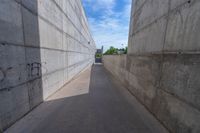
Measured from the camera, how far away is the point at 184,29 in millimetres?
2057

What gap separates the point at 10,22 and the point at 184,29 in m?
3.32

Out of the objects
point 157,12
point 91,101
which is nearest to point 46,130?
point 91,101

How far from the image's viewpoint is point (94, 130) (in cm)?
230

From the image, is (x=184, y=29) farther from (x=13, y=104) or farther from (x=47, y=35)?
(x=47, y=35)

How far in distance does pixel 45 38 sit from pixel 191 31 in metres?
3.84

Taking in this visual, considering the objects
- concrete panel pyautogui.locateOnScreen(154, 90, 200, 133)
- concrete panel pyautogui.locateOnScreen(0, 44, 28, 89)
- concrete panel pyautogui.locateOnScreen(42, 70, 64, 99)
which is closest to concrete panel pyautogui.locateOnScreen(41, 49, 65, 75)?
concrete panel pyautogui.locateOnScreen(42, 70, 64, 99)

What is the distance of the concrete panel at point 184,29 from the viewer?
1.81 m

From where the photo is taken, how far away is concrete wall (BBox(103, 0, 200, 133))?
181 cm

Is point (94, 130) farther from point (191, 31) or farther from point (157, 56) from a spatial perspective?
point (191, 31)

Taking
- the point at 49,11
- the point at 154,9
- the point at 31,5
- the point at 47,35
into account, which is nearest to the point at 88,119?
the point at 47,35

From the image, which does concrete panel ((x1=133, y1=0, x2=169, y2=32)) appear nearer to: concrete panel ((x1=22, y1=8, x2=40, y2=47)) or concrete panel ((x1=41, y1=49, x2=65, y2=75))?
concrete panel ((x1=22, y1=8, x2=40, y2=47))

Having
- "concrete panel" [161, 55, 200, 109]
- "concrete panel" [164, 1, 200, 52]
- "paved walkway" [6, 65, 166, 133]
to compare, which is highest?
"concrete panel" [164, 1, 200, 52]

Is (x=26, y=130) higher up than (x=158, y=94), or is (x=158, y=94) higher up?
(x=158, y=94)

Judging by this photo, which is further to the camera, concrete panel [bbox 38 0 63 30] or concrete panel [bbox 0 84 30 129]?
concrete panel [bbox 38 0 63 30]
